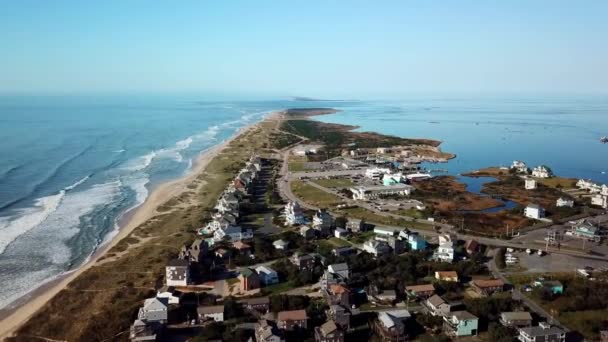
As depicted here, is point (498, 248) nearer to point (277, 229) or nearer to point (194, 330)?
point (277, 229)

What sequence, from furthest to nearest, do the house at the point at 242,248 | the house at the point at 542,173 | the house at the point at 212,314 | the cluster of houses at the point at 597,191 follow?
the house at the point at 542,173 < the cluster of houses at the point at 597,191 < the house at the point at 242,248 < the house at the point at 212,314

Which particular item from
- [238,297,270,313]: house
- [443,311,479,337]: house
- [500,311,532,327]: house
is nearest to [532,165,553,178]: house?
[500,311,532,327]: house

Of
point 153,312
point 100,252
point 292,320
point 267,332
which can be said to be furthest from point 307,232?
point 267,332

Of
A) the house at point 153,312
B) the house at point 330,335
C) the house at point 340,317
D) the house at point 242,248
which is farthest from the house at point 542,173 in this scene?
the house at point 153,312

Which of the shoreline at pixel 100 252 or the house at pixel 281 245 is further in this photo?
the house at pixel 281 245

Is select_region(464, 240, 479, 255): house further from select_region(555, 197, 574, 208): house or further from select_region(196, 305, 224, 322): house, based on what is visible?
select_region(196, 305, 224, 322): house

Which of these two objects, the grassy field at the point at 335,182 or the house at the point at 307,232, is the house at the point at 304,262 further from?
the grassy field at the point at 335,182

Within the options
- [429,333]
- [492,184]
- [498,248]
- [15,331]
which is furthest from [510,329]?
[492,184]
